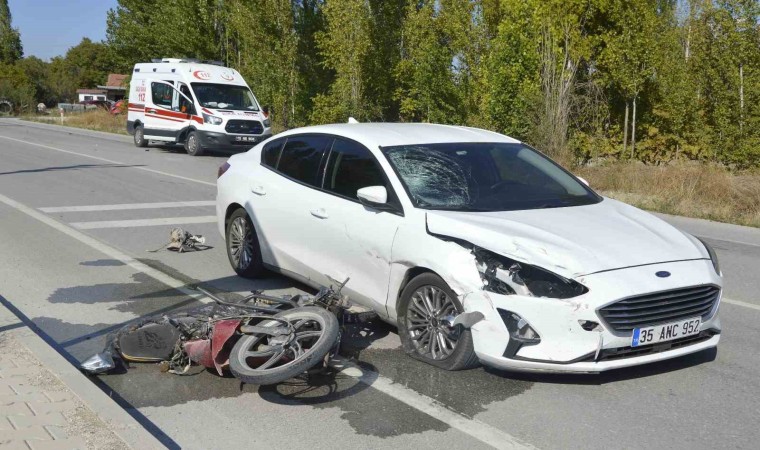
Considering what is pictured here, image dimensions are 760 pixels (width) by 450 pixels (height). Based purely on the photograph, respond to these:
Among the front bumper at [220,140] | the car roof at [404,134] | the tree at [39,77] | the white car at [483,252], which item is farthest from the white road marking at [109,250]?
the tree at [39,77]

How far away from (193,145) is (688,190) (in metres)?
15.1

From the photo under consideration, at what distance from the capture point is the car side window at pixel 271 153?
7.73 metres

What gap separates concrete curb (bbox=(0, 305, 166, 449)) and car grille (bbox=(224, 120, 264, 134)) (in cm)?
1910

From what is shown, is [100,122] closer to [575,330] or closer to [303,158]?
[303,158]

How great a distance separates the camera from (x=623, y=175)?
16.5 meters

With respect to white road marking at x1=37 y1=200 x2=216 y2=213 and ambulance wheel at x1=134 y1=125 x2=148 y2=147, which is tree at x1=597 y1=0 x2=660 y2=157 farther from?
ambulance wheel at x1=134 y1=125 x2=148 y2=147

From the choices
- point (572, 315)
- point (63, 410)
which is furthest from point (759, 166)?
point (63, 410)

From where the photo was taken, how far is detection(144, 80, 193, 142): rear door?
25.6 m

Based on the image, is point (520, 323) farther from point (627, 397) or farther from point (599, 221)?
point (599, 221)

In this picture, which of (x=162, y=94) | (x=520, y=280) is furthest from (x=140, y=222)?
(x=162, y=94)

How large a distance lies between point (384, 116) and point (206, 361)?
26998mm

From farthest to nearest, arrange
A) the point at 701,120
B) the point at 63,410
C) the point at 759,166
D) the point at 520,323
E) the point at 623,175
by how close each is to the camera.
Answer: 1. the point at 701,120
2. the point at 759,166
3. the point at 623,175
4. the point at 520,323
5. the point at 63,410

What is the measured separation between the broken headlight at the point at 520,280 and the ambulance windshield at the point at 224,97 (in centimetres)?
2110

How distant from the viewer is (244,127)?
82.0 feet
